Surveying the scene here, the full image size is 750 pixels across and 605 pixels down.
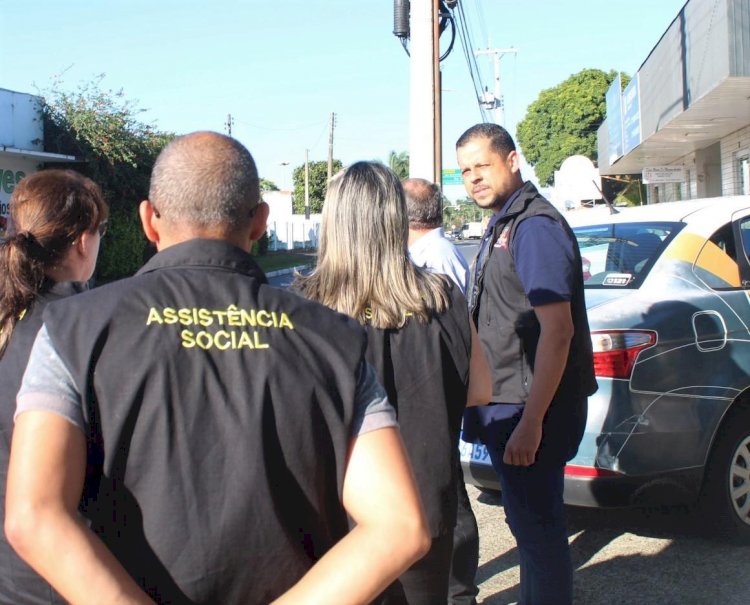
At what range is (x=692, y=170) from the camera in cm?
2561

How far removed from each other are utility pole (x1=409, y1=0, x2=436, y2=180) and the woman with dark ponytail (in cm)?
484

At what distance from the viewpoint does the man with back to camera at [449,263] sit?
380 centimetres

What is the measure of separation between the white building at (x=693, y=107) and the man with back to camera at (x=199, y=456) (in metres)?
11.5

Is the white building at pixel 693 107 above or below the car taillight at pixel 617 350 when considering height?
above

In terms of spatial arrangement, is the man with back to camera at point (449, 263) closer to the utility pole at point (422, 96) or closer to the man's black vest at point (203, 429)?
the man's black vest at point (203, 429)

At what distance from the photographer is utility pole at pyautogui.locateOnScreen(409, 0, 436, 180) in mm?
7125

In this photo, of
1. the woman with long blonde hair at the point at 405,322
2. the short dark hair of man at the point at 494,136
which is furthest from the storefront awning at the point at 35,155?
the woman with long blonde hair at the point at 405,322

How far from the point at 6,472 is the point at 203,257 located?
2.52 feet

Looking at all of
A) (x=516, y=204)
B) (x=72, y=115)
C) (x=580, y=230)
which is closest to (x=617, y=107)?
(x=72, y=115)

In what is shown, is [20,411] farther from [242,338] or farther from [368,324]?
[368,324]

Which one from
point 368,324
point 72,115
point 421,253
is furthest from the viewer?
point 72,115

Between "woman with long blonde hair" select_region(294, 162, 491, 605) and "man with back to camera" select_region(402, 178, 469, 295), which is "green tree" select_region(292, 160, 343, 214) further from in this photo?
"woman with long blonde hair" select_region(294, 162, 491, 605)

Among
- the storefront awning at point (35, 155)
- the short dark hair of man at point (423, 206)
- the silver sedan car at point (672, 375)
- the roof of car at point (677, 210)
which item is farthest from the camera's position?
the storefront awning at point (35, 155)

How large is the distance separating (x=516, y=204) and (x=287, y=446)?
2035 millimetres
